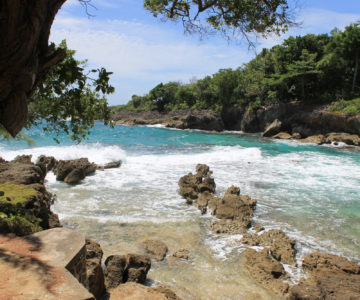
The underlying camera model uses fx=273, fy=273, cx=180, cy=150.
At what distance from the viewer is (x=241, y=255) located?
6242 millimetres

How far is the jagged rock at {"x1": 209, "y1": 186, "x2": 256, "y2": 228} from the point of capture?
26.5 ft

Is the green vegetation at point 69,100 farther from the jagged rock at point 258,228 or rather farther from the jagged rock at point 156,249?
the jagged rock at point 258,228

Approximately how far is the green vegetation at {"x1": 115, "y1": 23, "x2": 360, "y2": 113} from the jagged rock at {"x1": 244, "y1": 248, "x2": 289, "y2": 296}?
89.4 feet

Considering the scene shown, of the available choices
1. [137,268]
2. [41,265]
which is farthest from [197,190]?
[41,265]

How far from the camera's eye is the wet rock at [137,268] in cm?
491

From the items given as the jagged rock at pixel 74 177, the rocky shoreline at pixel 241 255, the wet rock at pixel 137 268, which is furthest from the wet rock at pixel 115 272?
the jagged rock at pixel 74 177

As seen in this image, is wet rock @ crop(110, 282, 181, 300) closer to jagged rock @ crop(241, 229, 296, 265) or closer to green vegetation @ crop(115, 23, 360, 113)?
jagged rock @ crop(241, 229, 296, 265)

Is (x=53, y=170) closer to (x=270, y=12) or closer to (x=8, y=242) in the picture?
(x=8, y=242)

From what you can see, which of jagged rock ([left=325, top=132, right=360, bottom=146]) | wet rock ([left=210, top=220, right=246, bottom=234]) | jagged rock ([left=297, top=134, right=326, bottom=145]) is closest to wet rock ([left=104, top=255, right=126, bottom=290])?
wet rock ([left=210, top=220, right=246, bottom=234])

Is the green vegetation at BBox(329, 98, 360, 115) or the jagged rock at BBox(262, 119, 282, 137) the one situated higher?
the green vegetation at BBox(329, 98, 360, 115)

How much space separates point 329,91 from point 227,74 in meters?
15.6

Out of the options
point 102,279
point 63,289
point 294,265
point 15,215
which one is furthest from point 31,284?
point 294,265

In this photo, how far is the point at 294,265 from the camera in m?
5.91

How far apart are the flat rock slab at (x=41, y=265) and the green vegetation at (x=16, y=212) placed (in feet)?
1.13
